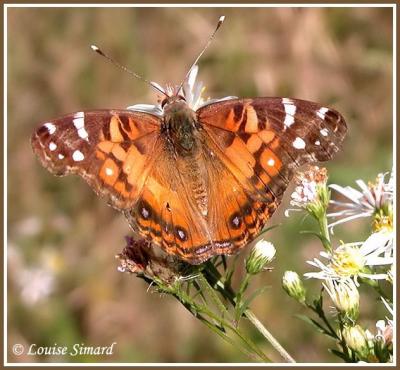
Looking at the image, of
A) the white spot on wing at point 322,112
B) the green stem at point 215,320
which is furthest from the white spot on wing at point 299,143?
the green stem at point 215,320

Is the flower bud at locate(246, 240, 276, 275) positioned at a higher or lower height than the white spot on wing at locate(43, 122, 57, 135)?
lower

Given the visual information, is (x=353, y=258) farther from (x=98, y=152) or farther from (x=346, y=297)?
(x=98, y=152)

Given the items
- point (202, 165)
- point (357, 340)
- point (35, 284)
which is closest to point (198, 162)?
point (202, 165)

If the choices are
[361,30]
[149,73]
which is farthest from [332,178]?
[149,73]

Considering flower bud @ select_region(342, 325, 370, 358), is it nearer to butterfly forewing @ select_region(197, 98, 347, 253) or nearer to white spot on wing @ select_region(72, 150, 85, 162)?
butterfly forewing @ select_region(197, 98, 347, 253)

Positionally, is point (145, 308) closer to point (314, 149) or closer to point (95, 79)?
point (95, 79)

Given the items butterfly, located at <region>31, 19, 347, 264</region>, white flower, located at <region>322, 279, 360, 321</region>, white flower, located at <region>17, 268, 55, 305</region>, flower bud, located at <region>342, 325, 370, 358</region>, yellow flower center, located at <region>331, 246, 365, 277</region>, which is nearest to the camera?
flower bud, located at <region>342, 325, 370, 358</region>

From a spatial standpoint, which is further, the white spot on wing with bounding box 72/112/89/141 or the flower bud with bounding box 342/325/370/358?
the white spot on wing with bounding box 72/112/89/141

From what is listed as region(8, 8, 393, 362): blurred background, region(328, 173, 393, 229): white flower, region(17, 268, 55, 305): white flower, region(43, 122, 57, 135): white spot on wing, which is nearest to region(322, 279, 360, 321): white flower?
region(328, 173, 393, 229): white flower
